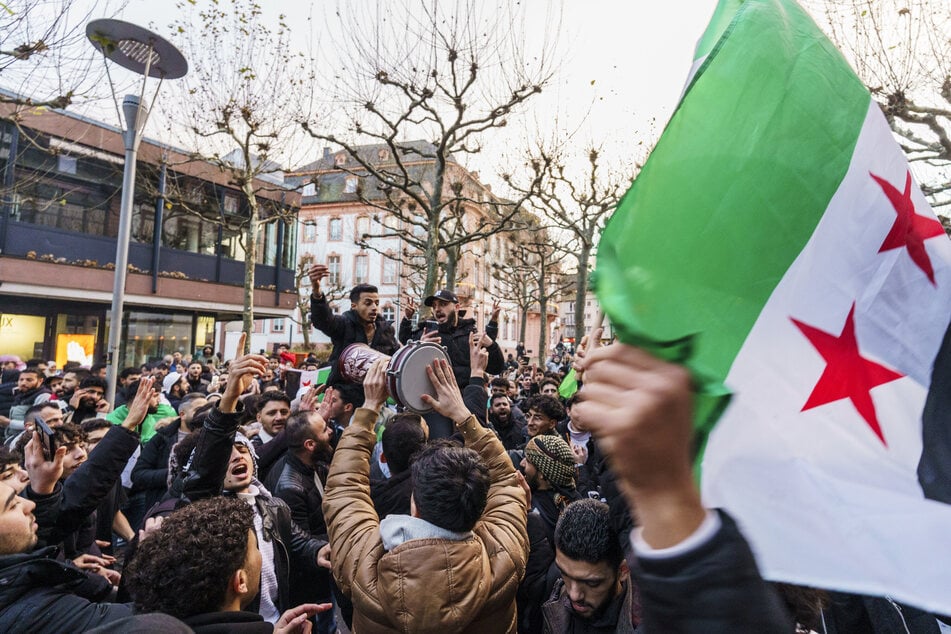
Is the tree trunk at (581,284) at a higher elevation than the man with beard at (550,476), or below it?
higher

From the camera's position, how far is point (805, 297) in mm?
1812

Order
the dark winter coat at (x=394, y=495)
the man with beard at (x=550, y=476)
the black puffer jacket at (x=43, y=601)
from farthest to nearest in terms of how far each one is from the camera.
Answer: the man with beard at (x=550, y=476), the dark winter coat at (x=394, y=495), the black puffer jacket at (x=43, y=601)

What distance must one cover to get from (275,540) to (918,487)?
8.42 ft

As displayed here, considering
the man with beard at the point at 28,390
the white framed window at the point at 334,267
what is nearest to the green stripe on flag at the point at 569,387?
the man with beard at the point at 28,390

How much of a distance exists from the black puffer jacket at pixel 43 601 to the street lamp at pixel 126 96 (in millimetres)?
5442

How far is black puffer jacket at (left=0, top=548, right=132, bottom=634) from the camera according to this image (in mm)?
1831

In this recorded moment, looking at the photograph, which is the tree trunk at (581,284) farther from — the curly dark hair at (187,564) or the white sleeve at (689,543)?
the white sleeve at (689,543)

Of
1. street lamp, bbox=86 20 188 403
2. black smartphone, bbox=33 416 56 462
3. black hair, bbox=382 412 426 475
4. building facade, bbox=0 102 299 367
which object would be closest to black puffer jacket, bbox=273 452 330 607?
black hair, bbox=382 412 426 475

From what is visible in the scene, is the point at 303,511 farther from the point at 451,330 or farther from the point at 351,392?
the point at 451,330

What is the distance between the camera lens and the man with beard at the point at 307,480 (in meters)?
3.51

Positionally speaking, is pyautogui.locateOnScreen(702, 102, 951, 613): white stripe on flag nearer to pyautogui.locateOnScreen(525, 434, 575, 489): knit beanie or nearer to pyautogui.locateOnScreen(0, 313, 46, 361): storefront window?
pyautogui.locateOnScreen(525, 434, 575, 489): knit beanie

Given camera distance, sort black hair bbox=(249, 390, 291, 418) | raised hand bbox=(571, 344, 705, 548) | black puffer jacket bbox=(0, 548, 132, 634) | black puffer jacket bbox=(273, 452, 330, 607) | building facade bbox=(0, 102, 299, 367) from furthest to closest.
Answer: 1. building facade bbox=(0, 102, 299, 367)
2. black hair bbox=(249, 390, 291, 418)
3. black puffer jacket bbox=(273, 452, 330, 607)
4. black puffer jacket bbox=(0, 548, 132, 634)
5. raised hand bbox=(571, 344, 705, 548)

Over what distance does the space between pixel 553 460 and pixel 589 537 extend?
102 cm

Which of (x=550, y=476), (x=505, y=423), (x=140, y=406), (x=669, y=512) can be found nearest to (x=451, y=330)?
(x=505, y=423)
